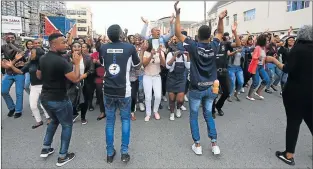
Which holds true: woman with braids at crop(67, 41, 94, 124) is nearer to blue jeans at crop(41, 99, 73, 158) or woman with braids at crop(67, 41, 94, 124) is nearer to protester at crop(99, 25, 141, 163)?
blue jeans at crop(41, 99, 73, 158)

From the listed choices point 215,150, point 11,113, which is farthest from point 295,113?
point 11,113

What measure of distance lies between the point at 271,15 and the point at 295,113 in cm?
2782

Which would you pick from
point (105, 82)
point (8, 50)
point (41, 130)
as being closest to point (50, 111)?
point (105, 82)

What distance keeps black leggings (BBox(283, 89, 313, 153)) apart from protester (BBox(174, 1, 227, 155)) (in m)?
0.99

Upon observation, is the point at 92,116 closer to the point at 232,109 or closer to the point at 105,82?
the point at 105,82

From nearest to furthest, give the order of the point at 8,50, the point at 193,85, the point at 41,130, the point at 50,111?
1. the point at 50,111
2. the point at 193,85
3. the point at 41,130
4. the point at 8,50

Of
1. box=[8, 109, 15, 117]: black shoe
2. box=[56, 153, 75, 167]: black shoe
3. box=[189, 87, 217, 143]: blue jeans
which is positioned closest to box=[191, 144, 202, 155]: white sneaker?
box=[189, 87, 217, 143]: blue jeans

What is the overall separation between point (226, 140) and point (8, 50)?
5207 millimetres

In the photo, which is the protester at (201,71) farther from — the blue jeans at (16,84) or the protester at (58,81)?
the blue jeans at (16,84)

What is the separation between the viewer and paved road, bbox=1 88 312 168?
10.4ft

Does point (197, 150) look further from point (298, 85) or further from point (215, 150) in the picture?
Answer: point (298, 85)

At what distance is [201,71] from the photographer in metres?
3.30

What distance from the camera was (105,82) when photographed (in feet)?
10.4

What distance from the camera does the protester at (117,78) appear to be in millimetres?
3043
